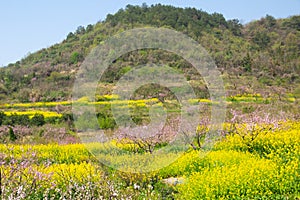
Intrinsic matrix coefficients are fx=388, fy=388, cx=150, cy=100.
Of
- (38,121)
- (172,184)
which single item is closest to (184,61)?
(38,121)

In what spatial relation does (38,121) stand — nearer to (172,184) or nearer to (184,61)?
(172,184)

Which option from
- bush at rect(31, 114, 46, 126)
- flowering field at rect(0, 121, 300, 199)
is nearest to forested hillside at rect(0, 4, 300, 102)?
bush at rect(31, 114, 46, 126)

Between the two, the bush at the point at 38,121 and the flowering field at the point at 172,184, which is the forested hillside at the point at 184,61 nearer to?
the bush at the point at 38,121

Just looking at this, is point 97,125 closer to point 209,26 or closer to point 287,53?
point 287,53

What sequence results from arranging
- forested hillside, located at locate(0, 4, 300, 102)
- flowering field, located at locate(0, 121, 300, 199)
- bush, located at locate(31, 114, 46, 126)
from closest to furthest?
flowering field, located at locate(0, 121, 300, 199) < bush, located at locate(31, 114, 46, 126) < forested hillside, located at locate(0, 4, 300, 102)

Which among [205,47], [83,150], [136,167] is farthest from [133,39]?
[136,167]

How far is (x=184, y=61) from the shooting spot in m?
48.6

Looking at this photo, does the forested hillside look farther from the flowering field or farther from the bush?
the flowering field

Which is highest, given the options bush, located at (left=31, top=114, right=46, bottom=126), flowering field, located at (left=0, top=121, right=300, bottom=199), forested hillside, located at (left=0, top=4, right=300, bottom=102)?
forested hillside, located at (left=0, top=4, right=300, bottom=102)

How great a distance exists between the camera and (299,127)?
14.3m

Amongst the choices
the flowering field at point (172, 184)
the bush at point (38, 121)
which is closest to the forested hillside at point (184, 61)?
the bush at point (38, 121)

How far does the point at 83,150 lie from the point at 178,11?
2305 inches

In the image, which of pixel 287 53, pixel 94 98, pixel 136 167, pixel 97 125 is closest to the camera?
pixel 136 167

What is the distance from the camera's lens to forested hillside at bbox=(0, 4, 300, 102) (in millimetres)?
40219
